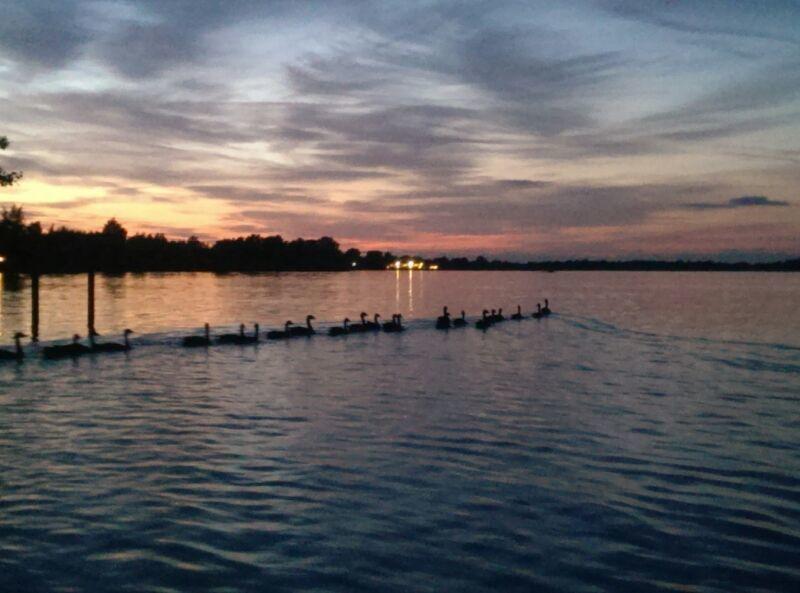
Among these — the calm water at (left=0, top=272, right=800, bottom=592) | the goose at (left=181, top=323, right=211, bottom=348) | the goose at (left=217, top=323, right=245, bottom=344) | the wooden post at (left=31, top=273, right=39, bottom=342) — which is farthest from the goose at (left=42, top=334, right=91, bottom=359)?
the goose at (left=217, top=323, right=245, bottom=344)

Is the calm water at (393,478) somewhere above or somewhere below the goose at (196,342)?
below

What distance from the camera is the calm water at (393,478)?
36.0 ft

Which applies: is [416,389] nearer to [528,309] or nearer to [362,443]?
[362,443]

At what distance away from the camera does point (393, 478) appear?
15.5 metres

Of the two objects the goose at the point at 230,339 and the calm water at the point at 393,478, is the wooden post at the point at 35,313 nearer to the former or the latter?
the calm water at the point at 393,478

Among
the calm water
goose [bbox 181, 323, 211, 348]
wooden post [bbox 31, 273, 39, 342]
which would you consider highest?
wooden post [bbox 31, 273, 39, 342]

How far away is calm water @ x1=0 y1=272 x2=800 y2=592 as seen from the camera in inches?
432

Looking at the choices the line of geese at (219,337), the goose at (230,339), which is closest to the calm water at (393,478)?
the line of geese at (219,337)

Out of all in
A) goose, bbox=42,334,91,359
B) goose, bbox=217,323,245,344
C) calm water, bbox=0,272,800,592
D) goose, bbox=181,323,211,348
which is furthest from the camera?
goose, bbox=217,323,245,344

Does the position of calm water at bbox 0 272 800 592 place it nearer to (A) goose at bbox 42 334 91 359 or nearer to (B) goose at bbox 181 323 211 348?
(A) goose at bbox 42 334 91 359

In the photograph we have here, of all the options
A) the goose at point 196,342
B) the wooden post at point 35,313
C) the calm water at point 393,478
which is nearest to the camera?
the calm water at point 393,478

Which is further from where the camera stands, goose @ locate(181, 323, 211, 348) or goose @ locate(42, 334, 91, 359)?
goose @ locate(181, 323, 211, 348)

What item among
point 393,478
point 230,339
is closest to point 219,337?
point 230,339

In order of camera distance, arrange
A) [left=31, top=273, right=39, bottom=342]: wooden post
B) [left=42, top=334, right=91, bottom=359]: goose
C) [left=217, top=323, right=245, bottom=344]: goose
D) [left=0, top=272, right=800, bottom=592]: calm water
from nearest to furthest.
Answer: [left=0, top=272, right=800, bottom=592]: calm water
[left=42, top=334, right=91, bottom=359]: goose
[left=217, top=323, right=245, bottom=344]: goose
[left=31, top=273, right=39, bottom=342]: wooden post
